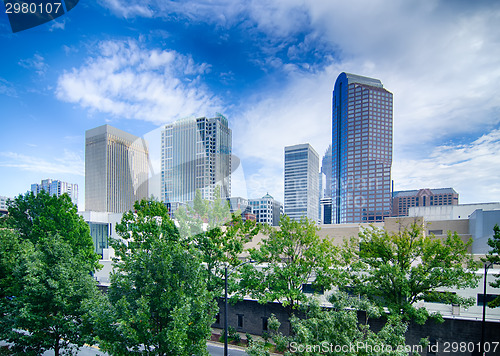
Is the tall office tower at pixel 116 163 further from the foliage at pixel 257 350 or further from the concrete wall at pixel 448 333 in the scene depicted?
the concrete wall at pixel 448 333

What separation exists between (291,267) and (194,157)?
12.2 metres

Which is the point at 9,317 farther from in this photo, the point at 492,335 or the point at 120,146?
the point at 492,335

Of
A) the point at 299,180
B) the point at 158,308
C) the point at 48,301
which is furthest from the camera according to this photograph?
the point at 299,180

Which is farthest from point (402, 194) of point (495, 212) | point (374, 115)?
point (495, 212)

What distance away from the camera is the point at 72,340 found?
12125 mm

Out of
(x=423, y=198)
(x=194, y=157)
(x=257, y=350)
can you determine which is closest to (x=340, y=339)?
(x=257, y=350)

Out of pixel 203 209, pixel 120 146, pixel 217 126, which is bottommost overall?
pixel 203 209

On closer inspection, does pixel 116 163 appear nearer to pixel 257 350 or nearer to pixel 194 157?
pixel 194 157

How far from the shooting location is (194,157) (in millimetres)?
7656

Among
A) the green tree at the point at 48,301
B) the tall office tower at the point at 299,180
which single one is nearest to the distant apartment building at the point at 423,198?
the tall office tower at the point at 299,180

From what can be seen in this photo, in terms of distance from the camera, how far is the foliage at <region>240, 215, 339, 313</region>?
17438mm

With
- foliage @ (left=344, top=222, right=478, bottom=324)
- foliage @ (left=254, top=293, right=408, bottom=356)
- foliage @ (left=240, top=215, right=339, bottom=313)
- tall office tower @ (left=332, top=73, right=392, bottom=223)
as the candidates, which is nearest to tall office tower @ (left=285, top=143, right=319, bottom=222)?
tall office tower @ (left=332, top=73, right=392, bottom=223)

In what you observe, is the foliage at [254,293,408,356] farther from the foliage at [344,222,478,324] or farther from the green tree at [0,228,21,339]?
the green tree at [0,228,21,339]

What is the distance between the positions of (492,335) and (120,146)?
2182 cm
